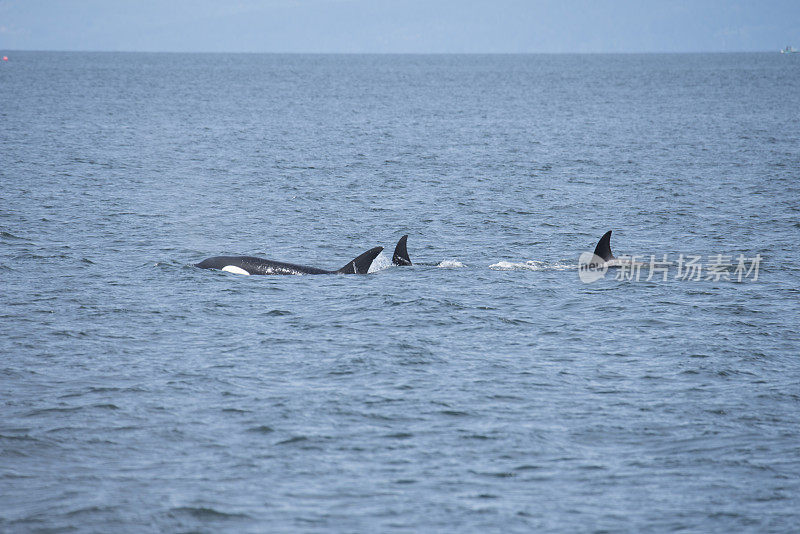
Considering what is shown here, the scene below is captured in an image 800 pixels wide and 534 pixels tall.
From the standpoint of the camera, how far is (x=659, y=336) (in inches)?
719

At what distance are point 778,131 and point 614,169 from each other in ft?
83.0

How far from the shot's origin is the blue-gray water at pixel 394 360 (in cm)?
1169

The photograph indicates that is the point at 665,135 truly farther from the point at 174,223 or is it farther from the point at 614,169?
the point at 174,223

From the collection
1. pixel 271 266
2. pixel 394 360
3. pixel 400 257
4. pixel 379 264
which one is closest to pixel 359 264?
pixel 379 264

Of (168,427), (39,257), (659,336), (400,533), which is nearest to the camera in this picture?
(400,533)

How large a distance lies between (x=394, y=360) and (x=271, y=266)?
7212 mm

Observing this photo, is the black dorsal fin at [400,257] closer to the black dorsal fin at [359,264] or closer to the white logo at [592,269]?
the black dorsal fin at [359,264]

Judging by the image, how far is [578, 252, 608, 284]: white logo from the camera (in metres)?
22.9

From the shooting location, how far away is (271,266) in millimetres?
23031

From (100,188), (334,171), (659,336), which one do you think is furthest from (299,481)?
(334,171)

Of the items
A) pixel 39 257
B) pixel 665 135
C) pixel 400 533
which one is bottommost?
pixel 400 533

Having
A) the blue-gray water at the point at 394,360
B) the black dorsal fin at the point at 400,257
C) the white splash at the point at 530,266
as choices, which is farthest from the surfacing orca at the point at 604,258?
the black dorsal fin at the point at 400,257

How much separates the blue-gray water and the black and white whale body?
18.5 inches

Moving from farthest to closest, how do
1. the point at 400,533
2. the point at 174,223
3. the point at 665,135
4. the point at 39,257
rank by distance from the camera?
the point at 665,135 < the point at 174,223 < the point at 39,257 < the point at 400,533
